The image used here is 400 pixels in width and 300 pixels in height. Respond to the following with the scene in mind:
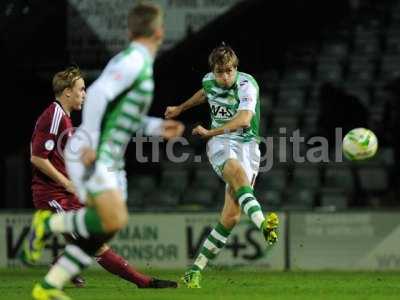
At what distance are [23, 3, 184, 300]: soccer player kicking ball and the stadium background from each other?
6362mm

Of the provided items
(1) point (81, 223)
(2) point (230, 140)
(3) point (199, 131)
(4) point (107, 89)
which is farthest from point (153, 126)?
(2) point (230, 140)

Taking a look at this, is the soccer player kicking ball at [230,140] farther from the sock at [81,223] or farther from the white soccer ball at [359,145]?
the sock at [81,223]

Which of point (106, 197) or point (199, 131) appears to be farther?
point (199, 131)

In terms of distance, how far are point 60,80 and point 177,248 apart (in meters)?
4.56

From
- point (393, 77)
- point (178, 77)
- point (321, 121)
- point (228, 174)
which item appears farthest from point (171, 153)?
point (228, 174)

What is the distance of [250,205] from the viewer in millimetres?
8547

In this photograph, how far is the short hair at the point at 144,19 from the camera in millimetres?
6422

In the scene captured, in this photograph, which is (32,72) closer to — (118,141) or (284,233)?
(284,233)

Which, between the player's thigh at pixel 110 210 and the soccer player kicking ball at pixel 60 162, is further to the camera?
the soccer player kicking ball at pixel 60 162

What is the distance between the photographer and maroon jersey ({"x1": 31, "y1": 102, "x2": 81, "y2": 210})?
8391mm

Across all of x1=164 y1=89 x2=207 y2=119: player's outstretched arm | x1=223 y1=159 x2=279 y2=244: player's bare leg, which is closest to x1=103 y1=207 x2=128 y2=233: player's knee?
x1=223 y1=159 x2=279 y2=244: player's bare leg

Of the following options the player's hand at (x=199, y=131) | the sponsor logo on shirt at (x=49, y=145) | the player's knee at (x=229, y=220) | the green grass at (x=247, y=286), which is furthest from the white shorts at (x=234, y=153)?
the sponsor logo on shirt at (x=49, y=145)

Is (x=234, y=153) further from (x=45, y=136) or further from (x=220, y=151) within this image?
(x=45, y=136)

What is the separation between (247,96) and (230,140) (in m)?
0.52
